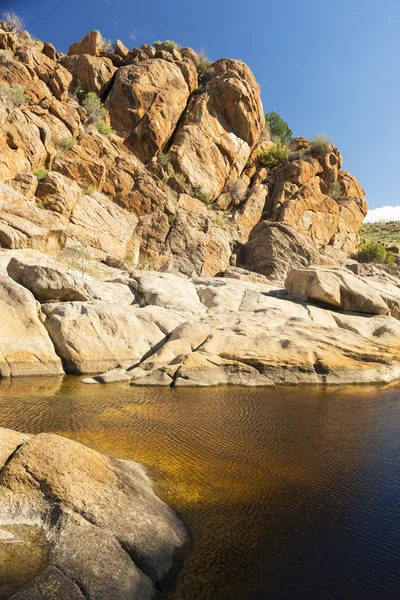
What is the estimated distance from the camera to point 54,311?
18.4 metres

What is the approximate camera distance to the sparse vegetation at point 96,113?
39.9 metres

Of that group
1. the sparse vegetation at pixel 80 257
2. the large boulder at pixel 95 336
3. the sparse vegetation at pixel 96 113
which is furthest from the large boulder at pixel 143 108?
the large boulder at pixel 95 336

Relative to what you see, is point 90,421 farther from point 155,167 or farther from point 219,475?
point 155,167

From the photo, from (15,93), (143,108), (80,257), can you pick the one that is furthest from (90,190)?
A: (143,108)

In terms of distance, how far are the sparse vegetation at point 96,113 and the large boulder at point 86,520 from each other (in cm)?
3940

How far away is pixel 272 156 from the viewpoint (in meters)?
51.5

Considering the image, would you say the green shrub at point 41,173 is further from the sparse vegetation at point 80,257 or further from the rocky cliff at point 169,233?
the sparse vegetation at point 80,257

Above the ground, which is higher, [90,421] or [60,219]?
[60,219]

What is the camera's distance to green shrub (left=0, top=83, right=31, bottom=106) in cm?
3356

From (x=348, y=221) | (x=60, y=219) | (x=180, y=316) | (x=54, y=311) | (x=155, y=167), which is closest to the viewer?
(x=54, y=311)

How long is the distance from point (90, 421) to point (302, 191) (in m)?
43.3

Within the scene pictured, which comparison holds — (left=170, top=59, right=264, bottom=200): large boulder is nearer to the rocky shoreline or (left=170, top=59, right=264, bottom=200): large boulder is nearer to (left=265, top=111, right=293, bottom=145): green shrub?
(left=265, top=111, right=293, bottom=145): green shrub

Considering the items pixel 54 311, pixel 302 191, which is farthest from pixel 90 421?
pixel 302 191

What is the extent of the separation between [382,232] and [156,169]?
2444 inches
